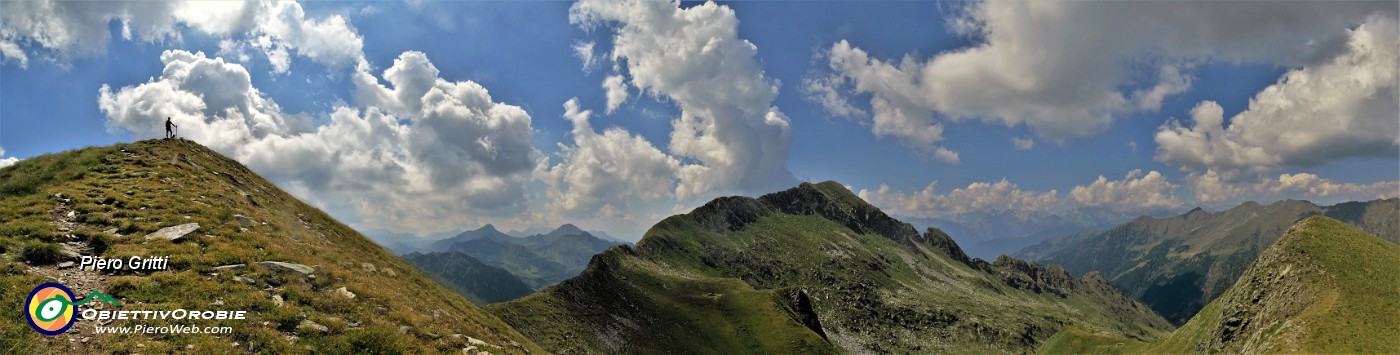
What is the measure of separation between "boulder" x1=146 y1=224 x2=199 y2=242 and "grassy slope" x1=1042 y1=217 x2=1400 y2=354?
349 feet

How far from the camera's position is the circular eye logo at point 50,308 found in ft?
54.2

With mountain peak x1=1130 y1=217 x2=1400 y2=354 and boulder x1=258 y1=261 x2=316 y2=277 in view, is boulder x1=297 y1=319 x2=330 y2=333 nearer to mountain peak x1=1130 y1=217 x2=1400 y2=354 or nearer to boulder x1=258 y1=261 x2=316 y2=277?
boulder x1=258 y1=261 x2=316 y2=277

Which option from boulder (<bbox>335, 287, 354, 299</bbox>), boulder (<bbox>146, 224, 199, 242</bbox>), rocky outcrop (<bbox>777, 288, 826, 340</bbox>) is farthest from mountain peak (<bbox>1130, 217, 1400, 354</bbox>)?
boulder (<bbox>146, 224, 199, 242</bbox>)

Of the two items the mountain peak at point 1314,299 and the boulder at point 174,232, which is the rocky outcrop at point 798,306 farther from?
the boulder at point 174,232

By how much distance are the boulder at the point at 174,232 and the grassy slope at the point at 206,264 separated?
15.5 inches

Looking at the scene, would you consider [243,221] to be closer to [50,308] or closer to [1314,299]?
[50,308]

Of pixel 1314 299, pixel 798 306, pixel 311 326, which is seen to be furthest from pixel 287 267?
pixel 798 306

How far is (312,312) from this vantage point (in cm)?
2127

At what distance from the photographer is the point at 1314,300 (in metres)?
72.1

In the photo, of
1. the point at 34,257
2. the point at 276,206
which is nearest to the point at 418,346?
the point at 34,257

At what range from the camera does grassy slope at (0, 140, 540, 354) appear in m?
18.4

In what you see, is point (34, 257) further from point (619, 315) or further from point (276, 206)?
point (619, 315)

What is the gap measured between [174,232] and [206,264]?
4.81 meters

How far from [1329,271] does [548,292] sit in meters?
124
